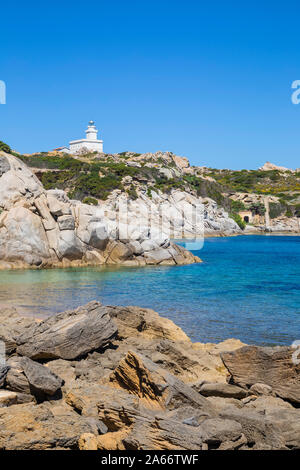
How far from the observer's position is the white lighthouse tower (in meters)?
130

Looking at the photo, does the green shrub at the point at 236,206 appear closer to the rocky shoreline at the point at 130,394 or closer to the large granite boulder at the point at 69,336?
the rocky shoreline at the point at 130,394

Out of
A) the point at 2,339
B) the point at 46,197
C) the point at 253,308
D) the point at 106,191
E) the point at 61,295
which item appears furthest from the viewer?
the point at 106,191

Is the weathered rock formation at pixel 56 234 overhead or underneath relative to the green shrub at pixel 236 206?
underneath

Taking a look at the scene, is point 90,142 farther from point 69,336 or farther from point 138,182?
point 69,336

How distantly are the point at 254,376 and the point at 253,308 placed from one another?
11.6m

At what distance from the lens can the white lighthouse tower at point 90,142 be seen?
13000 centimetres

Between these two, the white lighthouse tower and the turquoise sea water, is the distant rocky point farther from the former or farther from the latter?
the turquoise sea water

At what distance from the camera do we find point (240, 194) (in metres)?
113

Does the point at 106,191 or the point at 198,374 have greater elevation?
the point at 106,191

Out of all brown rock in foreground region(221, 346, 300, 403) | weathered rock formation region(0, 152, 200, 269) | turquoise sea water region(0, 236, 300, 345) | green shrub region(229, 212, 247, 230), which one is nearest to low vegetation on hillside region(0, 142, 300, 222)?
green shrub region(229, 212, 247, 230)

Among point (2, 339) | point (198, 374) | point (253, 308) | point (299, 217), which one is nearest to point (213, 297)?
point (253, 308)

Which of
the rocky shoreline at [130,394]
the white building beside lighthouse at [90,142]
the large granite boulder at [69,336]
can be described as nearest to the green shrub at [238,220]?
the white building beside lighthouse at [90,142]

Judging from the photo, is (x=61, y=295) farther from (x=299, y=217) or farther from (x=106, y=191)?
(x=299, y=217)

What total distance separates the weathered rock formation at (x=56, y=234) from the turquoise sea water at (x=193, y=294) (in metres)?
2.08
